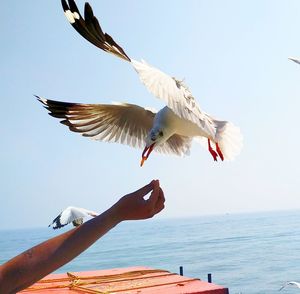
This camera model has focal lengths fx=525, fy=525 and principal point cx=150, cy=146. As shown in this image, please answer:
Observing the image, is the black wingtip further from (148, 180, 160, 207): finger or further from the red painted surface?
the red painted surface

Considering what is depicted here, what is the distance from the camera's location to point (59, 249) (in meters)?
1.07

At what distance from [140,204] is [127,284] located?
2002 millimetres

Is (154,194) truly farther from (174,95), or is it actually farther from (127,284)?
(127,284)

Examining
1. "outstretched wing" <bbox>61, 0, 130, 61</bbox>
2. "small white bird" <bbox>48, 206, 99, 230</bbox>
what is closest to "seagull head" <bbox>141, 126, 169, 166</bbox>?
"outstretched wing" <bbox>61, 0, 130, 61</bbox>

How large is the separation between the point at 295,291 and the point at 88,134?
14.9 meters

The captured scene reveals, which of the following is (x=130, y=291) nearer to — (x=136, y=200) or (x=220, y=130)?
(x=220, y=130)

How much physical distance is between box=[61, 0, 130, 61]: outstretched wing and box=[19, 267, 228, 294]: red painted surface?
1.30 m

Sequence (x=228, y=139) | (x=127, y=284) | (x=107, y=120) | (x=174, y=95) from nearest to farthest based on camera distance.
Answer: (x=174, y=95) → (x=228, y=139) → (x=107, y=120) → (x=127, y=284)

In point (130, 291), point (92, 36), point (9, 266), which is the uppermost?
point (92, 36)

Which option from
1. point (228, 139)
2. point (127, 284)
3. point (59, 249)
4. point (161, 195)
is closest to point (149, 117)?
point (228, 139)

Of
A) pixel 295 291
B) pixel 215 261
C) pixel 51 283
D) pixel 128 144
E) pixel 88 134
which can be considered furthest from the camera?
pixel 215 261

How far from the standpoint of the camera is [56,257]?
42.1 inches

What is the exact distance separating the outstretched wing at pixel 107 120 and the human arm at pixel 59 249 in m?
1.22

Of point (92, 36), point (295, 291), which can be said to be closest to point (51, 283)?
point (92, 36)
